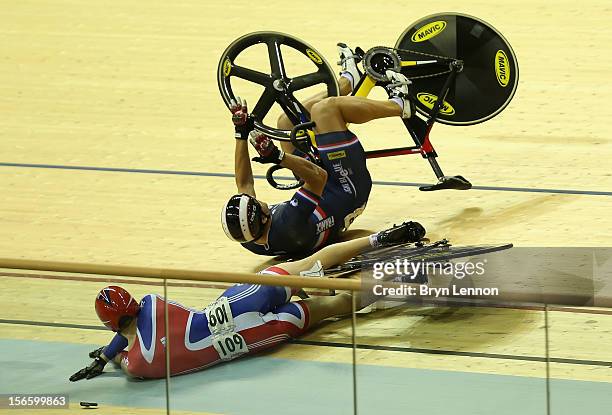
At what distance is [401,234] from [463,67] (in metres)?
1.36

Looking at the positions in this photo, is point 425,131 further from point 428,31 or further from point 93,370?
point 93,370

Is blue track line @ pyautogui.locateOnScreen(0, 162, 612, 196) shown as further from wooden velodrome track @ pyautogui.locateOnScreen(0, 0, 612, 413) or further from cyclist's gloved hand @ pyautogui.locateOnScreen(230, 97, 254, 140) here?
cyclist's gloved hand @ pyautogui.locateOnScreen(230, 97, 254, 140)

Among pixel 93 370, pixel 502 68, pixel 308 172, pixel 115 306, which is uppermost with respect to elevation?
pixel 502 68

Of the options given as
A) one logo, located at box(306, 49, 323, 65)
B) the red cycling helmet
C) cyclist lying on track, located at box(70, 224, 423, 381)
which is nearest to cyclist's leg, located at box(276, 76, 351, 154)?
one logo, located at box(306, 49, 323, 65)

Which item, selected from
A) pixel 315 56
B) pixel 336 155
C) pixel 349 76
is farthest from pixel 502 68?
pixel 336 155

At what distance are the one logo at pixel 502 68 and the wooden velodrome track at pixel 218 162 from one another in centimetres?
60

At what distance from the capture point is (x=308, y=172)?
230 inches

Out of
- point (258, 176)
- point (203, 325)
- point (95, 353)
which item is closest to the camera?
point (95, 353)

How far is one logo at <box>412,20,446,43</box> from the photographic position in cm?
694

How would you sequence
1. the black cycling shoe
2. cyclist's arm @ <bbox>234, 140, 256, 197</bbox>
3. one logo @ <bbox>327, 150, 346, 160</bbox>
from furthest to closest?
1. one logo @ <bbox>327, 150, 346, 160</bbox>
2. cyclist's arm @ <bbox>234, 140, 256, 197</bbox>
3. the black cycling shoe

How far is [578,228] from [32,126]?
372cm

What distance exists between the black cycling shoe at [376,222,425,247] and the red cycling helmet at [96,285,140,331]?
1.69 metres

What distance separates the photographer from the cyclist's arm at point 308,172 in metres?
5.78

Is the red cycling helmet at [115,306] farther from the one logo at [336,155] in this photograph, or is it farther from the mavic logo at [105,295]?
the one logo at [336,155]
